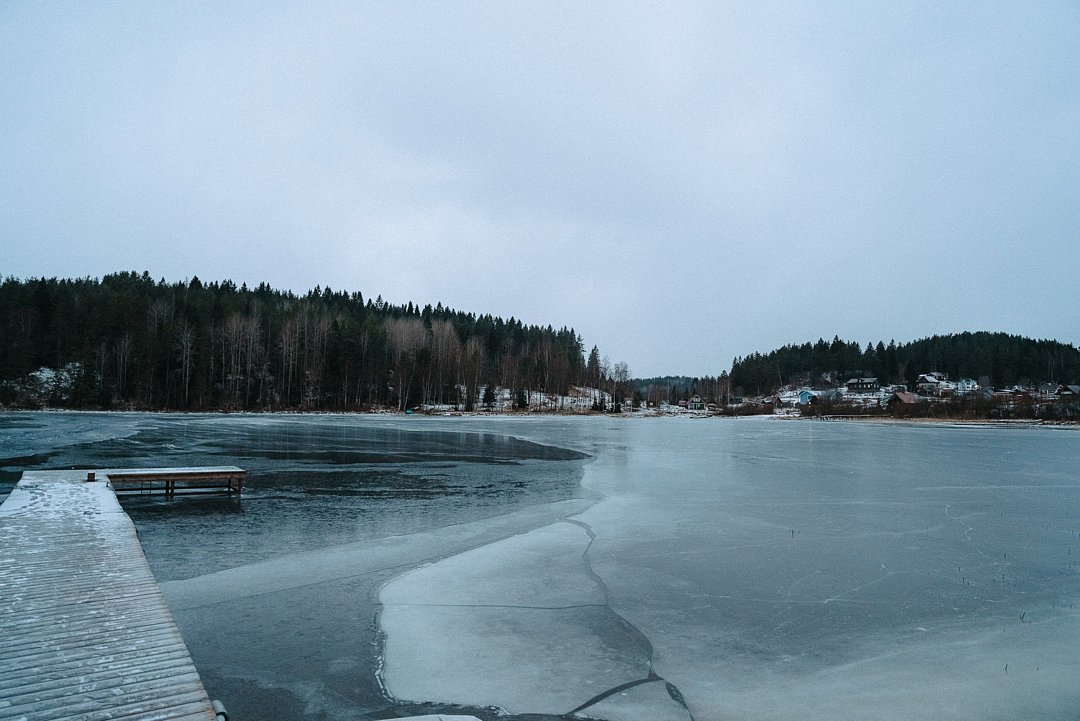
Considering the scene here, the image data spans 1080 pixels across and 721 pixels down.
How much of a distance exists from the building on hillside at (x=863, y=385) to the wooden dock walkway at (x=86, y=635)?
474 ft

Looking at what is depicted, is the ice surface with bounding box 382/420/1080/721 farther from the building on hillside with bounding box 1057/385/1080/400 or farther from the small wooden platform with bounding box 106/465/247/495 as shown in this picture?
the building on hillside with bounding box 1057/385/1080/400

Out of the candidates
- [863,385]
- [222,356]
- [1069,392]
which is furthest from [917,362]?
[222,356]

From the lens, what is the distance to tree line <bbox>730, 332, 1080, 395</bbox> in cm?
11956

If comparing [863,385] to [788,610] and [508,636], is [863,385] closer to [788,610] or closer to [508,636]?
[788,610]

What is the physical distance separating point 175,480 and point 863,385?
144725 millimetres

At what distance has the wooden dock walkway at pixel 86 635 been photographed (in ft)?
12.3

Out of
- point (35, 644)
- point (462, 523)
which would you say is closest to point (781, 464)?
point (462, 523)

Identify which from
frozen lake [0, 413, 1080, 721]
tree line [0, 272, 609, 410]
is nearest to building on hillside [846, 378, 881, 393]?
Result: tree line [0, 272, 609, 410]

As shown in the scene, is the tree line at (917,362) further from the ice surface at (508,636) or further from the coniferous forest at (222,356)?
the ice surface at (508,636)

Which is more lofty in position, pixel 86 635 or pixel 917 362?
pixel 917 362

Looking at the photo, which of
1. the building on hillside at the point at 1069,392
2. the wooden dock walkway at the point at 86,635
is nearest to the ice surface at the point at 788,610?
the wooden dock walkway at the point at 86,635

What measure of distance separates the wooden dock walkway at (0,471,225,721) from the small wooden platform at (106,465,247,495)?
636 cm

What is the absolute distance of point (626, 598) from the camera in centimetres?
757

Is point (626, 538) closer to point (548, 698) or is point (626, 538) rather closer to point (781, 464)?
point (548, 698)
